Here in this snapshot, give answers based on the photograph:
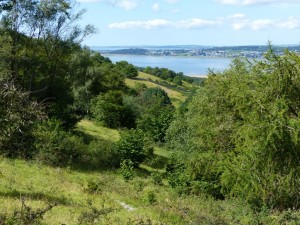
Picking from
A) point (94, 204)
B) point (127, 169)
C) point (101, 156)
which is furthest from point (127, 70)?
point (94, 204)

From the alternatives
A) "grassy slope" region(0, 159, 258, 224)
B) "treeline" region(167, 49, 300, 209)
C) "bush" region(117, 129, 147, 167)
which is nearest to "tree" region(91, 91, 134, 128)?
"bush" region(117, 129, 147, 167)

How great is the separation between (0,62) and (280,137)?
78.7ft

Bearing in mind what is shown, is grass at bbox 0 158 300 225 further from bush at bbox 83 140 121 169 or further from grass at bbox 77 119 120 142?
grass at bbox 77 119 120 142

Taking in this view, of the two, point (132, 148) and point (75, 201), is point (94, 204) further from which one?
point (132, 148)

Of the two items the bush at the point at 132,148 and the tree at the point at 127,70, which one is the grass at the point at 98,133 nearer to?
the bush at the point at 132,148

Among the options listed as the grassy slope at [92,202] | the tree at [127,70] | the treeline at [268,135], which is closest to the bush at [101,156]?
the grassy slope at [92,202]

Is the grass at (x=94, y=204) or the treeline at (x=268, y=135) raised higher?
the treeline at (x=268, y=135)

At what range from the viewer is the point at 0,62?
30.4 m

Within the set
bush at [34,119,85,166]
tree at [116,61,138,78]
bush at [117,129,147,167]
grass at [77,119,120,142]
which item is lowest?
grass at [77,119,120,142]

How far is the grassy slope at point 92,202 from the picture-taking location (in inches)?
479

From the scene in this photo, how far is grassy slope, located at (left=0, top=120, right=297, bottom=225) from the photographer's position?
1216cm

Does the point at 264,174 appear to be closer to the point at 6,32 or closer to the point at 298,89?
the point at 298,89

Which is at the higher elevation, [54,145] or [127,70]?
[127,70]

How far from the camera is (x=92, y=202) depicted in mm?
15719
